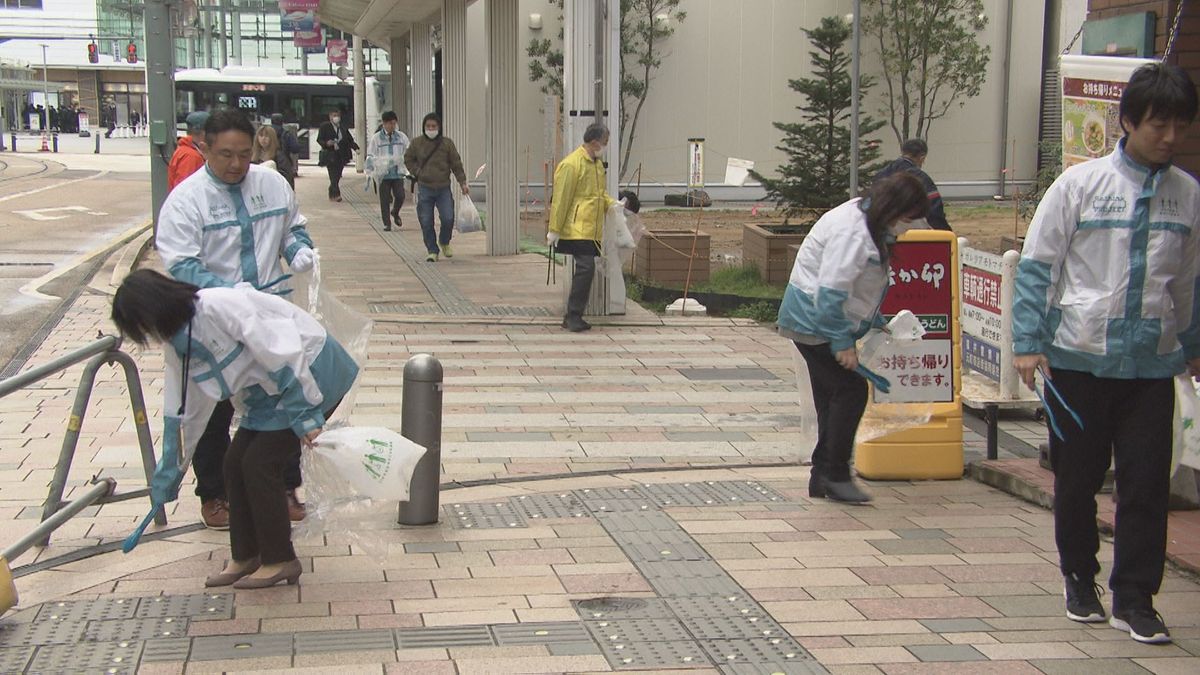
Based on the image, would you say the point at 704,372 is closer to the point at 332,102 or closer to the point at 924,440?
the point at 924,440

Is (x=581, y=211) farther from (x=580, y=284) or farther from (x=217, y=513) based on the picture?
(x=217, y=513)

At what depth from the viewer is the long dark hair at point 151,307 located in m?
4.48

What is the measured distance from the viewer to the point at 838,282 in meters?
5.84

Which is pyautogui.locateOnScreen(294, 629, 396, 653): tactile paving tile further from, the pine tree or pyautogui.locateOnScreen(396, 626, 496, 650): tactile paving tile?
the pine tree

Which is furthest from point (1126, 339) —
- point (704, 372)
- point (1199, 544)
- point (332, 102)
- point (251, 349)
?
point (332, 102)

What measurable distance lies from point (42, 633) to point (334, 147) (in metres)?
22.9

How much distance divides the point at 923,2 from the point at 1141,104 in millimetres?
27073

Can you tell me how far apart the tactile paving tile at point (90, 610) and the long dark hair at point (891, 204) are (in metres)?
3.34

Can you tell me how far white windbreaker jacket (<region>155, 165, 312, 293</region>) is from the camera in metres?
5.35

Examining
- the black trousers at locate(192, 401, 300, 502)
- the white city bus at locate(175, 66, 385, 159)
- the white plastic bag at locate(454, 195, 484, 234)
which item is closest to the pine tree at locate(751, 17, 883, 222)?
the white plastic bag at locate(454, 195, 484, 234)

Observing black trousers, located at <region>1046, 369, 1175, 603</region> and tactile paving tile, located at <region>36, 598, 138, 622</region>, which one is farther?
tactile paving tile, located at <region>36, 598, 138, 622</region>

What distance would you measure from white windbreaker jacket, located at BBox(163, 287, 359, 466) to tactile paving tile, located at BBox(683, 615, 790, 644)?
4.91 ft

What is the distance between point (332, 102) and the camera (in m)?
45.6

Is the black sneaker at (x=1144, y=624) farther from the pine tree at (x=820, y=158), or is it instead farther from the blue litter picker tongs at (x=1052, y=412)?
the pine tree at (x=820, y=158)
